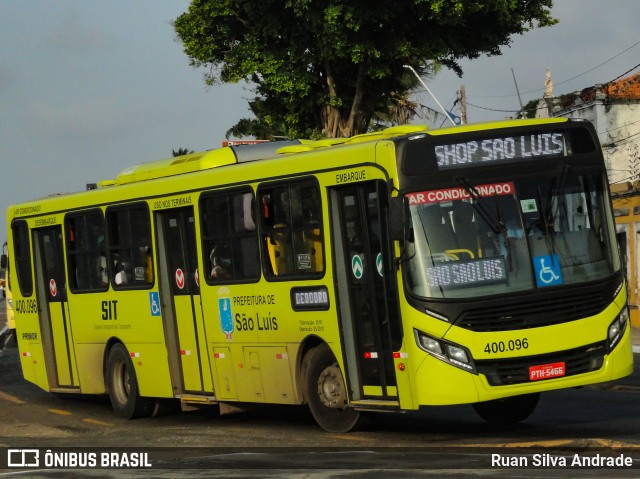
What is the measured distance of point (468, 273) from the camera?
41.6 ft

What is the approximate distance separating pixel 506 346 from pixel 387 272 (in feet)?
Answer: 4.59

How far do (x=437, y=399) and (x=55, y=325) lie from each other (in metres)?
9.20

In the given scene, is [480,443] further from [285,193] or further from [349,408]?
[285,193]

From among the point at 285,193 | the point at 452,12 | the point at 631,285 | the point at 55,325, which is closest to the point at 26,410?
the point at 55,325

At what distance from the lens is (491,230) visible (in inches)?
504

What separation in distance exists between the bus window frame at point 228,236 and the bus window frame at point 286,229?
0.32 ft

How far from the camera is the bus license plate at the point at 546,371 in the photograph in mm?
12733

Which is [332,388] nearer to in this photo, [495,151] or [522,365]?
[522,365]

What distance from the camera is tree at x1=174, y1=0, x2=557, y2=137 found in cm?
3962

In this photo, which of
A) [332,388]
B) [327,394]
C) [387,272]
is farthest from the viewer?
[327,394]

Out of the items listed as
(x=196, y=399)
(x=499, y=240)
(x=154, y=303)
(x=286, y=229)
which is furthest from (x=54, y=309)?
(x=499, y=240)

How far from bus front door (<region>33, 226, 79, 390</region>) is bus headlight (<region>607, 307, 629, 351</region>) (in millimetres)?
9338

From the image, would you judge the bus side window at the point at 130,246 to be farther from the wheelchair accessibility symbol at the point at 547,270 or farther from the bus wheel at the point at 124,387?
the wheelchair accessibility symbol at the point at 547,270

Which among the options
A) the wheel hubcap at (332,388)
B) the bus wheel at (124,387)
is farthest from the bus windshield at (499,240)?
the bus wheel at (124,387)
